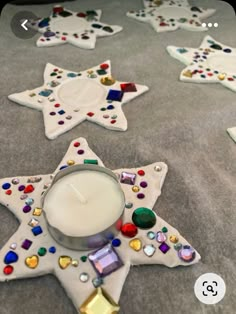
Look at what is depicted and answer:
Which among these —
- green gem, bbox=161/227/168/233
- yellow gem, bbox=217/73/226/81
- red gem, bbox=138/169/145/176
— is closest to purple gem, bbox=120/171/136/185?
red gem, bbox=138/169/145/176

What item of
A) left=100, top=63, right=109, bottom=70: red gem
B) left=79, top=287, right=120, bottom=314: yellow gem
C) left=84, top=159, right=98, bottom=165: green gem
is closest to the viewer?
left=79, top=287, right=120, bottom=314: yellow gem

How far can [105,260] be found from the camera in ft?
2.14

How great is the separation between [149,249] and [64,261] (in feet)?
0.47

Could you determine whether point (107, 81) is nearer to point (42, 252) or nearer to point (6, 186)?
point (6, 186)

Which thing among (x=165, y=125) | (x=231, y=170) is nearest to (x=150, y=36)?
(x=165, y=125)

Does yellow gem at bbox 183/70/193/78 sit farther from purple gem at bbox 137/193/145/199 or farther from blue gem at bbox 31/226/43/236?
blue gem at bbox 31/226/43/236

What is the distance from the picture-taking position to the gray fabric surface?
65cm

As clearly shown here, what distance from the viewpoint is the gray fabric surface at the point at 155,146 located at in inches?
25.7

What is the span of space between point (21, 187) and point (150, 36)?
0.74 meters

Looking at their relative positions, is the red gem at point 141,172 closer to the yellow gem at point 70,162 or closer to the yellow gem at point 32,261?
the yellow gem at point 70,162

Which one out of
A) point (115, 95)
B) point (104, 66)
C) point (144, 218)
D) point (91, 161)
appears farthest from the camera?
point (104, 66)

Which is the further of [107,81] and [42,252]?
[107,81]

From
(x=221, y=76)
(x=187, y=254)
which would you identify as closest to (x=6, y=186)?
(x=187, y=254)

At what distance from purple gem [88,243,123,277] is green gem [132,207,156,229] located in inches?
2.8
